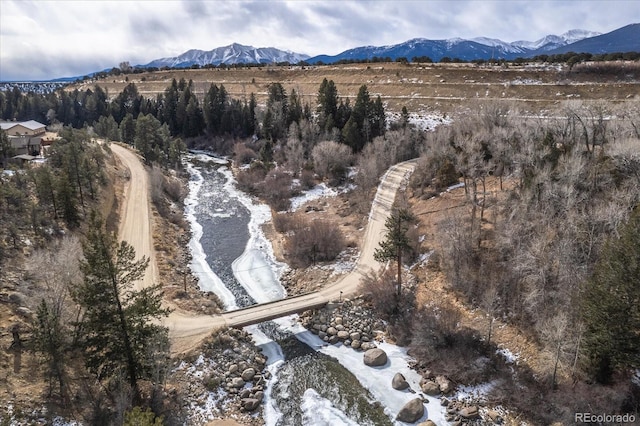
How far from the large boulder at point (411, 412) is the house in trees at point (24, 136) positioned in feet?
199

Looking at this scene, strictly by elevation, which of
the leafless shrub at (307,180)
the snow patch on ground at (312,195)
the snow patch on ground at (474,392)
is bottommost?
the snow patch on ground at (474,392)

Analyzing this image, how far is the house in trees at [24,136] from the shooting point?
61.5 m

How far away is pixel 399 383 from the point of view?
87.7 feet

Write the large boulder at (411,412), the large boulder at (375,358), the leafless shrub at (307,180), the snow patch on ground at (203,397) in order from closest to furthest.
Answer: the large boulder at (411,412) → the snow patch on ground at (203,397) → the large boulder at (375,358) → the leafless shrub at (307,180)

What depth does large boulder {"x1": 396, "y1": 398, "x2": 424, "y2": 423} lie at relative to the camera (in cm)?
2417

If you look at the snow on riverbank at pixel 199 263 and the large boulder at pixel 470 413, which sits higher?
the snow on riverbank at pixel 199 263

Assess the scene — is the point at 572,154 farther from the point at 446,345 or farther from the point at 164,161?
the point at 164,161

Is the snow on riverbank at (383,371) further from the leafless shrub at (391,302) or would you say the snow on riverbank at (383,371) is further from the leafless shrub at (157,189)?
the leafless shrub at (157,189)

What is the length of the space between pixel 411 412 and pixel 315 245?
74.1 ft

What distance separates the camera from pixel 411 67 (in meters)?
97.6

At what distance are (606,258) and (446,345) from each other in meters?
11.9

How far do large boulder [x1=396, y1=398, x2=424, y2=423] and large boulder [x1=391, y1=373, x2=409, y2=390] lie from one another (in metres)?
1.82

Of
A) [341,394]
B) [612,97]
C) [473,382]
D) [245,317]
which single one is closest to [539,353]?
[473,382]

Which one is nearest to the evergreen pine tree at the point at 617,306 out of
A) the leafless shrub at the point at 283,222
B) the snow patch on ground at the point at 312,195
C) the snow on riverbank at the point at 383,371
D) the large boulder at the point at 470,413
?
the large boulder at the point at 470,413
